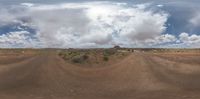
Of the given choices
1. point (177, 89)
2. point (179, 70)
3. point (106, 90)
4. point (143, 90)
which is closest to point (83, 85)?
point (106, 90)

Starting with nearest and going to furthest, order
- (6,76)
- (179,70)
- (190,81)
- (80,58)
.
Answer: (190,81) → (6,76) → (179,70) → (80,58)

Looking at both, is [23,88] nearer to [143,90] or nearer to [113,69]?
[143,90]

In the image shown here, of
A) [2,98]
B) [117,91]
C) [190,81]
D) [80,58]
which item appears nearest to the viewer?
[2,98]

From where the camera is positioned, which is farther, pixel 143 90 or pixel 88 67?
pixel 88 67

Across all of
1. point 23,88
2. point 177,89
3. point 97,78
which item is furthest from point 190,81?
point 23,88

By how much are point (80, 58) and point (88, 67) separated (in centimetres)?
606

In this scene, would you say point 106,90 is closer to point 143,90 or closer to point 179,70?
point 143,90

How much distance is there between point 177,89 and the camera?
22.9 metres

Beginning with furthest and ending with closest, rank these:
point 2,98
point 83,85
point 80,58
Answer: point 80,58 → point 83,85 → point 2,98

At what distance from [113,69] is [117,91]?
10380 mm

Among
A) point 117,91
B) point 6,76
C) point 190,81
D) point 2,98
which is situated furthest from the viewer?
point 6,76

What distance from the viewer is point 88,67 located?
3441 cm

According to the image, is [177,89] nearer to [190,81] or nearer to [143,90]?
[143,90]

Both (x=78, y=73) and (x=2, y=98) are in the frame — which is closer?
(x=2, y=98)
